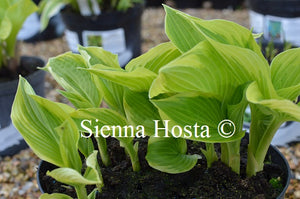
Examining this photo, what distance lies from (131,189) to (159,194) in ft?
0.16

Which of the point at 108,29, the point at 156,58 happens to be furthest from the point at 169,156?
the point at 108,29

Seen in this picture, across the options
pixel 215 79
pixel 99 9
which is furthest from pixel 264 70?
pixel 99 9

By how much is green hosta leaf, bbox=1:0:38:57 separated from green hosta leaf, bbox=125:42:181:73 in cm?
64

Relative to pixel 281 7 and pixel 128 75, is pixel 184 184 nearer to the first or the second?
pixel 128 75

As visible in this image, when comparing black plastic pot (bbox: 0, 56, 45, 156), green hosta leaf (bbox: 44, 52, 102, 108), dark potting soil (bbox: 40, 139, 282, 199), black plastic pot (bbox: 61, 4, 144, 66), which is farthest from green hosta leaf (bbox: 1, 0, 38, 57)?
dark potting soil (bbox: 40, 139, 282, 199)

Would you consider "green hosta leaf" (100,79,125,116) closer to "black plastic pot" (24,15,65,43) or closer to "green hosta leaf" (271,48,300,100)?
"green hosta leaf" (271,48,300,100)

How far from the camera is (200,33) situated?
1.67ft

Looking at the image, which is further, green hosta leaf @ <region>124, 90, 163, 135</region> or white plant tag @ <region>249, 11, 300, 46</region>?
white plant tag @ <region>249, 11, 300, 46</region>

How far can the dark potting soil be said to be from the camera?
587mm

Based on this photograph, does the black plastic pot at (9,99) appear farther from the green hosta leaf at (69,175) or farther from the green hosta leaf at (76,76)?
the green hosta leaf at (69,175)

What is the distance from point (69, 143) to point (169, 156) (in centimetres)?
18

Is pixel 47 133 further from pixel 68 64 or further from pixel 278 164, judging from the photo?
pixel 278 164

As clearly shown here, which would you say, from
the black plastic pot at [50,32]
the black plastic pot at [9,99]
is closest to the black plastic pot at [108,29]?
the black plastic pot at [9,99]

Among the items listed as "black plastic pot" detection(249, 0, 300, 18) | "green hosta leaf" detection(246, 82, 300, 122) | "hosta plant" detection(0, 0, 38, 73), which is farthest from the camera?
"black plastic pot" detection(249, 0, 300, 18)
